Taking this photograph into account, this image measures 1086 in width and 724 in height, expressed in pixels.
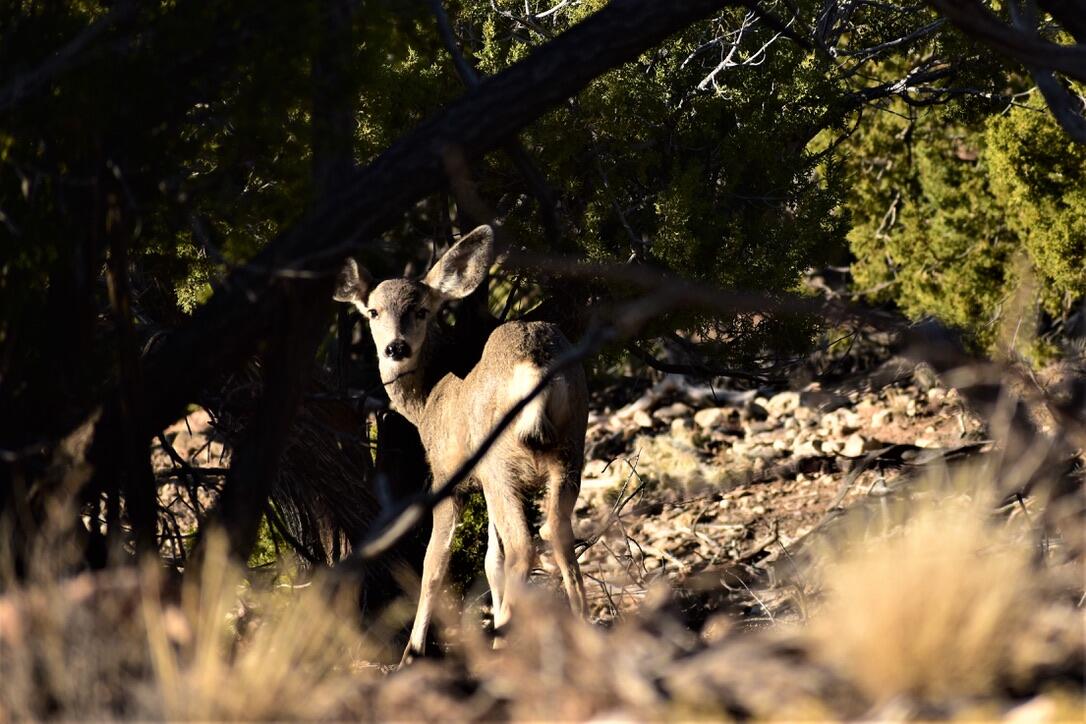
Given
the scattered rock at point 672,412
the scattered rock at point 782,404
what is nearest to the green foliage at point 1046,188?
the scattered rock at point 782,404

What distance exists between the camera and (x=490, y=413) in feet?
24.7

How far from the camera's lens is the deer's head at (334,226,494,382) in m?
8.05

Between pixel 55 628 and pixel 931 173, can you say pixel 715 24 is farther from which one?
pixel 55 628

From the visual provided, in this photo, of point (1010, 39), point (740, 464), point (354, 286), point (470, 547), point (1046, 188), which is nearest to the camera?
point (1010, 39)

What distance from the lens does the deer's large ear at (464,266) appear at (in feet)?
26.4

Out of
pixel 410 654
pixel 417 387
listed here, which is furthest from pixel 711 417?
pixel 410 654

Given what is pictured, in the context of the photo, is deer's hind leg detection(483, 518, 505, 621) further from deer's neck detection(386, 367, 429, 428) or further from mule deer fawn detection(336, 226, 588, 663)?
deer's neck detection(386, 367, 429, 428)

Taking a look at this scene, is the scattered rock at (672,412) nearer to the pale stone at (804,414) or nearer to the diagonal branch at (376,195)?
the pale stone at (804,414)

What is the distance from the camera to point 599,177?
8.98 metres

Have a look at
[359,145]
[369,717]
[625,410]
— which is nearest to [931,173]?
[625,410]

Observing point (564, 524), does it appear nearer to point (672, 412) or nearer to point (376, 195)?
point (376, 195)

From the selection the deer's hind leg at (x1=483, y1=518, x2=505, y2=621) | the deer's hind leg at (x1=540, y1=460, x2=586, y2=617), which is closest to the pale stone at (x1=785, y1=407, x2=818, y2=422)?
the deer's hind leg at (x1=483, y1=518, x2=505, y2=621)

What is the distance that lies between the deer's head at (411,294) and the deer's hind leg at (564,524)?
1173 millimetres

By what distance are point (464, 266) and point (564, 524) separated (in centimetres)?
166
